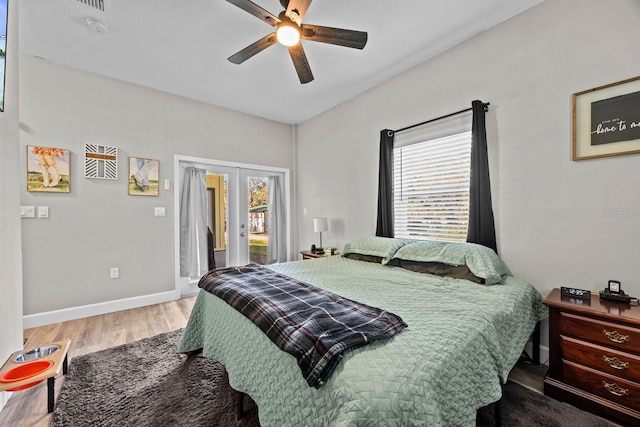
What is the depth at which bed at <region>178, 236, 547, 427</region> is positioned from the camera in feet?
2.99

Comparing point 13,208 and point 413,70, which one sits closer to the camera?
point 13,208

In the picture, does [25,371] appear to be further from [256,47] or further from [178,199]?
[256,47]

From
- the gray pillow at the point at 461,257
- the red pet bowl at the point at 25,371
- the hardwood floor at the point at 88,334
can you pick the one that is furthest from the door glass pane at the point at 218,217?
the gray pillow at the point at 461,257

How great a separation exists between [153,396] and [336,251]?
107 inches

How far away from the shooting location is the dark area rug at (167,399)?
1.56 m

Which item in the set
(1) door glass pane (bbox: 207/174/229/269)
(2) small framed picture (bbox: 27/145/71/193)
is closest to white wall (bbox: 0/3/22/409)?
(2) small framed picture (bbox: 27/145/71/193)

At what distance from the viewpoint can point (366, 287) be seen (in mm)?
1993

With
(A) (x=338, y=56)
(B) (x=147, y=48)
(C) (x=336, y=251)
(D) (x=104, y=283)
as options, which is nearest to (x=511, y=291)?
(C) (x=336, y=251)

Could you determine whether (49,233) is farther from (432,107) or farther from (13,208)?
(432,107)

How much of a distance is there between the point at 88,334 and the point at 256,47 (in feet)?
10.5

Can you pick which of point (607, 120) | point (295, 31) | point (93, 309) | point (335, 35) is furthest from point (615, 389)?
point (93, 309)

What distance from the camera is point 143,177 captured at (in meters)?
3.55

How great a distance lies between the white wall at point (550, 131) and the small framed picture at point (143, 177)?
3.48m

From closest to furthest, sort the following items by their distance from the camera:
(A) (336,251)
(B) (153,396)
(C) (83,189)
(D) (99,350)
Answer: (B) (153,396), (D) (99,350), (C) (83,189), (A) (336,251)
